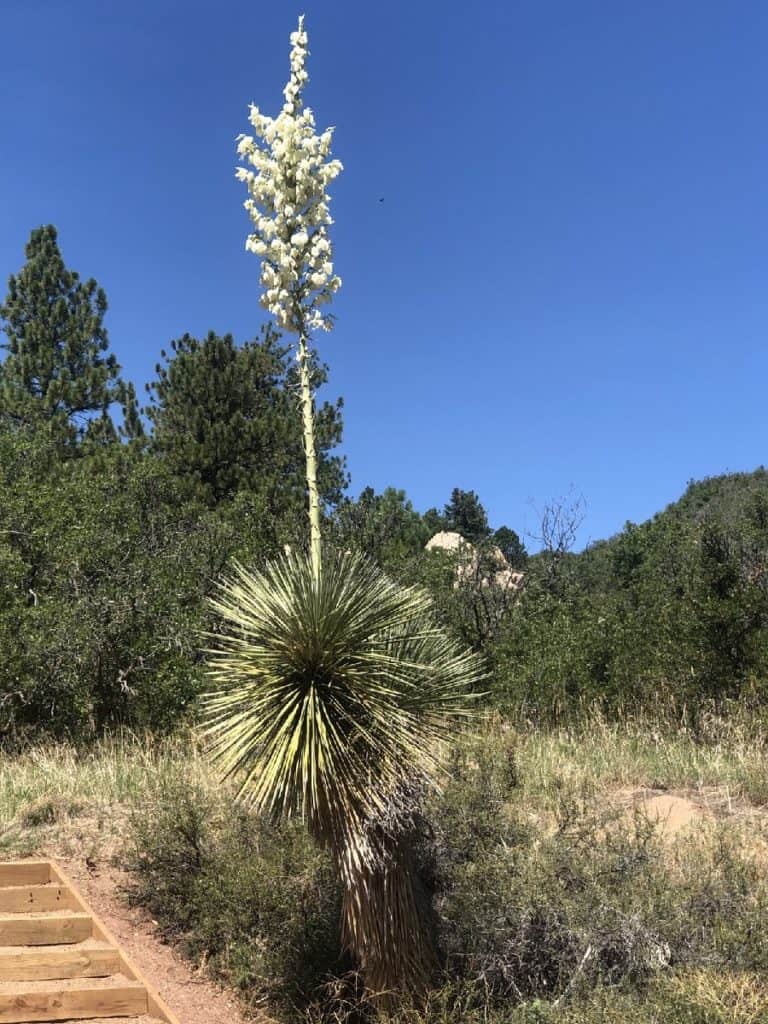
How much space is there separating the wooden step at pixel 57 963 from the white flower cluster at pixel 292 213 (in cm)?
374

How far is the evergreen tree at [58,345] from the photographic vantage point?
20.7 m

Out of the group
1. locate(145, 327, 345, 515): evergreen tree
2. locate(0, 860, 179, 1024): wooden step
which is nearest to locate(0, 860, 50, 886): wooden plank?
locate(0, 860, 179, 1024): wooden step

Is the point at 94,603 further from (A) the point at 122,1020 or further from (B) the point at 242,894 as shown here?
(A) the point at 122,1020

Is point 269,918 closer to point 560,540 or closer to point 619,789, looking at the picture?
point 619,789

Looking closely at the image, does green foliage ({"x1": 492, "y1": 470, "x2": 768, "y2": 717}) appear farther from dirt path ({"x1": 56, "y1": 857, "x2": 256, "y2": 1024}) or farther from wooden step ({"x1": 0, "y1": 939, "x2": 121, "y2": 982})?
wooden step ({"x1": 0, "y1": 939, "x2": 121, "y2": 982})

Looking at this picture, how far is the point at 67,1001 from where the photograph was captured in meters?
4.83

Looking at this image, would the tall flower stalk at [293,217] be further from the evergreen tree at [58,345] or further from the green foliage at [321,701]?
the evergreen tree at [58,345]

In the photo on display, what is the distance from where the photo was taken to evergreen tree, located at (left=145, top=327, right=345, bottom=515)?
714 inches

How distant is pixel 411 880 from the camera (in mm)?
4965

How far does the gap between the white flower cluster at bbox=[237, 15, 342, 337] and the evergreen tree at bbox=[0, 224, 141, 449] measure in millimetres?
16234

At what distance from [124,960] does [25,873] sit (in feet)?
4.26

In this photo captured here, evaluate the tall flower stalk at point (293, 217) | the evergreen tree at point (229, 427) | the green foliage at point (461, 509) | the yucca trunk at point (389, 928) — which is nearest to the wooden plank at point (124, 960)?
the yucca trunk at point (389, 928)

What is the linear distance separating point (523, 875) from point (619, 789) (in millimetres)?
2694

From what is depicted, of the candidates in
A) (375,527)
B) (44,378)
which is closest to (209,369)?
(44,378)
